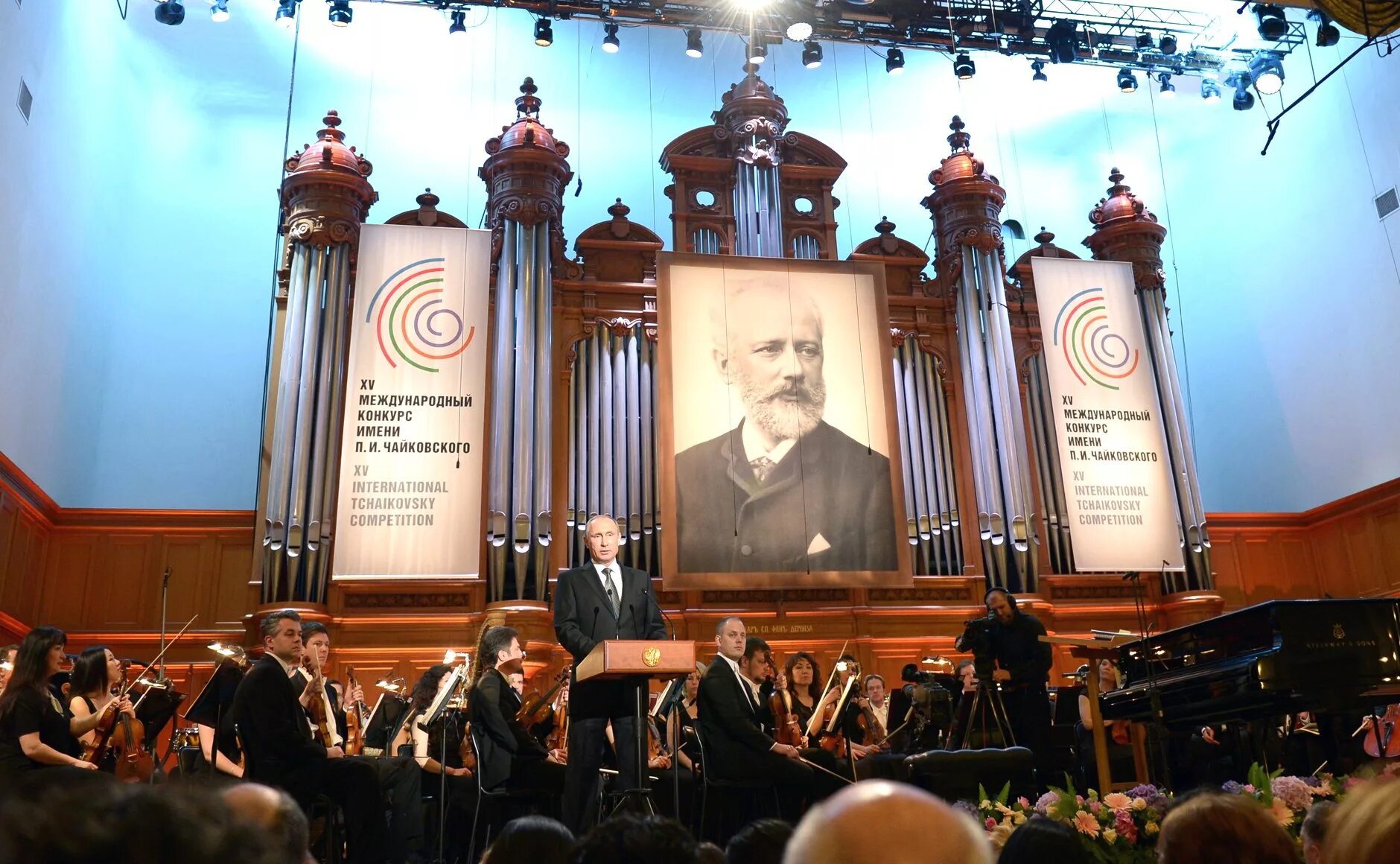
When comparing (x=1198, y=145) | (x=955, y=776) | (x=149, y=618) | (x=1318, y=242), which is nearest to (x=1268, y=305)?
(x=1318, y=242)

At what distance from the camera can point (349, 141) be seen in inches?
431

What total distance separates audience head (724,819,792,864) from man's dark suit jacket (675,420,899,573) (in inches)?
270

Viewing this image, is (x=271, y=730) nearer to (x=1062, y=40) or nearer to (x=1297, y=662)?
(x=1297, y=662)

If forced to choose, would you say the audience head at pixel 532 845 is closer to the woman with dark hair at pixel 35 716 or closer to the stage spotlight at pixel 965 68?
the woman with dark hair at pixel 35 716

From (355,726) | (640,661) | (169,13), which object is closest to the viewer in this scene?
(640,661)

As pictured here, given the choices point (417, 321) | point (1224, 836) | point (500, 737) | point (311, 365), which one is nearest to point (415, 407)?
point (417, 321)

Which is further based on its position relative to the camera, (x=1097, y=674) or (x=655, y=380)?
(x=655, y=380)

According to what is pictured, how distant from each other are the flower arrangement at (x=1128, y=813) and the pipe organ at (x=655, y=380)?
17.5ft

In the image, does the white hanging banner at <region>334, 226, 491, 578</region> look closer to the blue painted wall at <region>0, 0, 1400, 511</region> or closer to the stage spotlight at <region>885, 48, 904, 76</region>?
the blue painted wall at <region>0, 0, 1400, 511</region>

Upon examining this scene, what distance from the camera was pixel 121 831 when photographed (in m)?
0.78

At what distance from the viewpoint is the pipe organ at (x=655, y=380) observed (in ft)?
29.4

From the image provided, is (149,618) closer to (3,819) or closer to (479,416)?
(479,416)

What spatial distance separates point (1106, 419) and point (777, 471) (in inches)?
112

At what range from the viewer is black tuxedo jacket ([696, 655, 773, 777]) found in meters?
5.27
